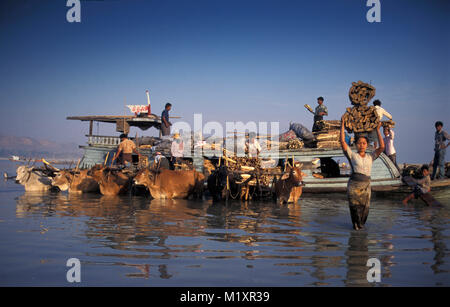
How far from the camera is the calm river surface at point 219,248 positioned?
4.49m

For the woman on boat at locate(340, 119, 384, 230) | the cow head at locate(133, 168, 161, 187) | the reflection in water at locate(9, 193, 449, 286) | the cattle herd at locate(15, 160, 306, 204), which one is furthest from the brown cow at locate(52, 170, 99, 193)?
the woman on boat at locate(340, 119, 384, 230)

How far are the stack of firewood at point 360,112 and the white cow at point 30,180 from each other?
56.8ft

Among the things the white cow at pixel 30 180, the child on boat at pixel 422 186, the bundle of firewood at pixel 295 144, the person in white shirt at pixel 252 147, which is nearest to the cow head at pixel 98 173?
the white cow at pixel 30 180

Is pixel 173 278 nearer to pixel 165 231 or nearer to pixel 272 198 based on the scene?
pixel 165 231

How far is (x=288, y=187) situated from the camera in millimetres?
12711

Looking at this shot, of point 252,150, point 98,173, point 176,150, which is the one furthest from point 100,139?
point 252,150

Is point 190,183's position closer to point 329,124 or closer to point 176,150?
point 176,150

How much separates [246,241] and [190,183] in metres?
8.33

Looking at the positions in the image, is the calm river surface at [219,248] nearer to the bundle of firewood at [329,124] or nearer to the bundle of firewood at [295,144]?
the bundle of firewood at [295,144]

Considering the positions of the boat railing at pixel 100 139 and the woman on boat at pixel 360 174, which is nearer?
the woman on boat at pixel 360 174

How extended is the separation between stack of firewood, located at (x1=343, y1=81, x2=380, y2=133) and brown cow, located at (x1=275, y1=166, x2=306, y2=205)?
406 cm

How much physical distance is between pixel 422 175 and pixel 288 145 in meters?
6.18
